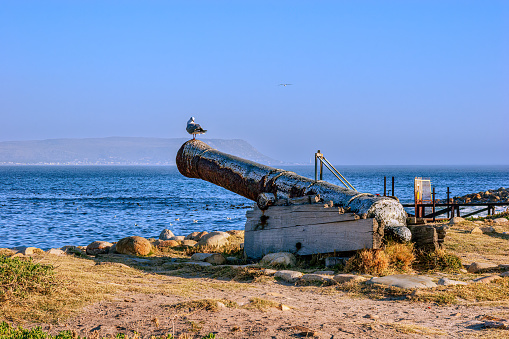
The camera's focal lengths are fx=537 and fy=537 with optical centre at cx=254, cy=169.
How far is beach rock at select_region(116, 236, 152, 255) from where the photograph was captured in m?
11.8

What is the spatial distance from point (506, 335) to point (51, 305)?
15.9 feet

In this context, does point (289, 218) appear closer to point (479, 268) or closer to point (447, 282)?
point (447, 282)

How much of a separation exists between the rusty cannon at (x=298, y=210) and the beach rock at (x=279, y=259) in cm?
30

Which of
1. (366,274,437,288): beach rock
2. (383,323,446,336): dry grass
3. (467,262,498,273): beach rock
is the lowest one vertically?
(467,262,498,273): beach rock

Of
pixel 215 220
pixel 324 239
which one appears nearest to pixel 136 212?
pixel 215 220

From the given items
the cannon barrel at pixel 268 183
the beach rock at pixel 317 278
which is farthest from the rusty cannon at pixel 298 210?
the beach rock at pixel 317 278

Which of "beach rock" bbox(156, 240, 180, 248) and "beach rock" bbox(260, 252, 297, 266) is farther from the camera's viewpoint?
"beach rock" bbox(156, 240, 180, 248)

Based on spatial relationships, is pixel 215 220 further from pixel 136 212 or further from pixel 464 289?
pixel 464 289

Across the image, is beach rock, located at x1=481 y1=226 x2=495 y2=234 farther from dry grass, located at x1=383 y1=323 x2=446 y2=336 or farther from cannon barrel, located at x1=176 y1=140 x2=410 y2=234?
dry grass, located at x1=383 y1=323 x2=446 y2=336

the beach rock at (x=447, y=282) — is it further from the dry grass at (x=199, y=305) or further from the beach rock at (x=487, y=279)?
the dry grass at (x=199, y=305)

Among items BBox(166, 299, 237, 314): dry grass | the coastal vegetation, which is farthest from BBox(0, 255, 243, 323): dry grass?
BBox(166, 299, 237, 314): dry grass

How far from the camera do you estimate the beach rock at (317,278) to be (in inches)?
308

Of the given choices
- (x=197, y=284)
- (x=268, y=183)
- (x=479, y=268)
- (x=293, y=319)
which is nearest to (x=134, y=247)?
(x=268, y=183)

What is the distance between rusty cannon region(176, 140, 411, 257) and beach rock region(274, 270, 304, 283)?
1.22m
